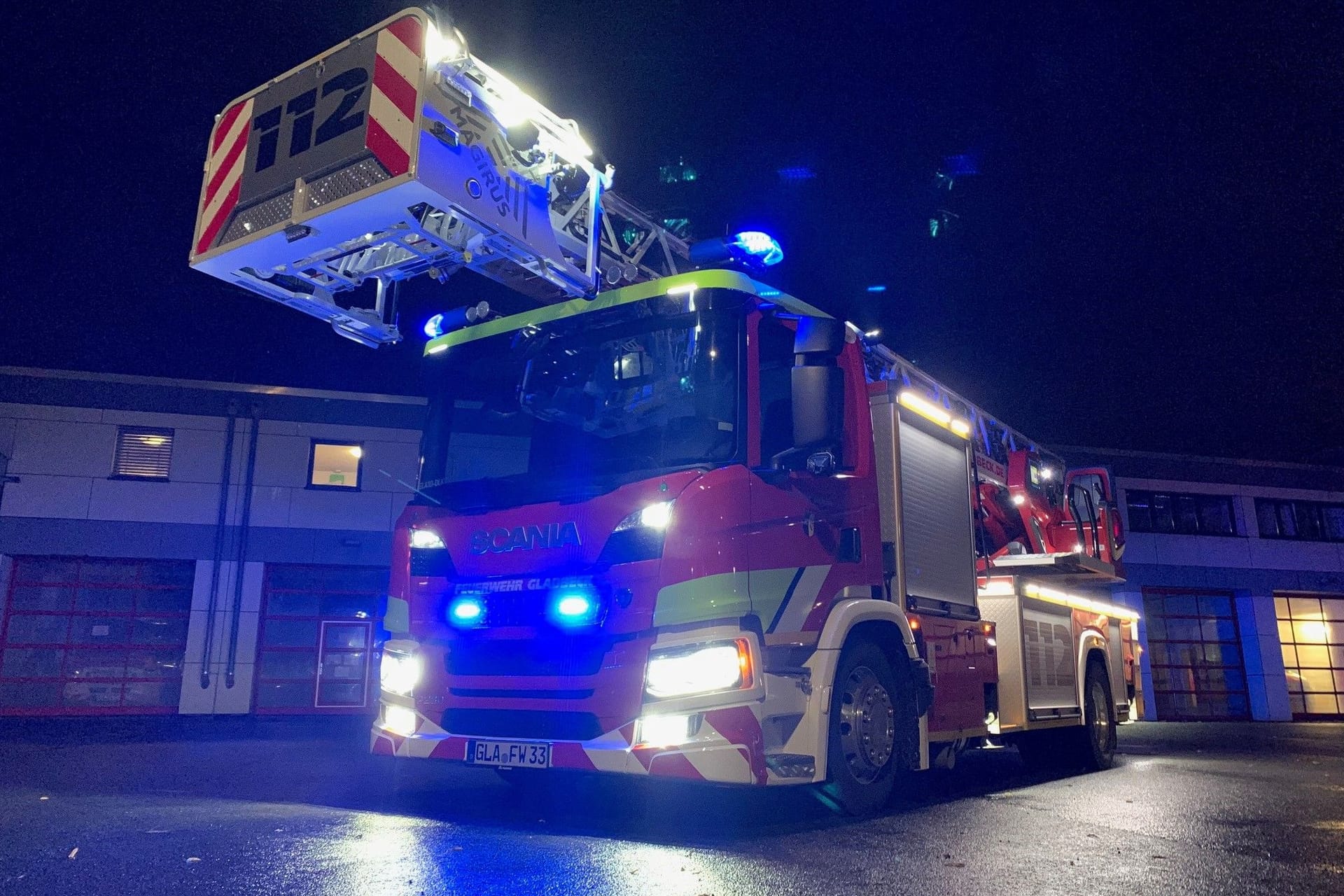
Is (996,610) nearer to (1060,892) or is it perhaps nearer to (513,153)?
(1060,892)

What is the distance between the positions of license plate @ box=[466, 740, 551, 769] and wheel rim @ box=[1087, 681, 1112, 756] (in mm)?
6160

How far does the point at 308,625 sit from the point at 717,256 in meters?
15.3

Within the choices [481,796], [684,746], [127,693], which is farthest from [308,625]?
[684,746]

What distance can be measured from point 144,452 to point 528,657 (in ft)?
53.2

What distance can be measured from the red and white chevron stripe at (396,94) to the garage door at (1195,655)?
2303 cm

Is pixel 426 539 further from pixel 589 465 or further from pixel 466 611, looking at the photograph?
pixel 589 465

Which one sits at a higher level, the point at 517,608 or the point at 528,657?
the point at 517,608

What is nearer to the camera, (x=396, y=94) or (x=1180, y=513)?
(x=396, y=94)

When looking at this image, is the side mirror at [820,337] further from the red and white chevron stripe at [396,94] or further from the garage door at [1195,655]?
the garage door at [1195,655]

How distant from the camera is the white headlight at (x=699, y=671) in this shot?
4.46 m

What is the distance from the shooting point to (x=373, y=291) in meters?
5.89

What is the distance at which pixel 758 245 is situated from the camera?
582cm

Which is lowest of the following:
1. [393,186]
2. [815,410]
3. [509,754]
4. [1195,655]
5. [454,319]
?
[509,754]

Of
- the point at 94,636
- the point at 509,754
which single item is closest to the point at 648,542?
the point at 509,754
